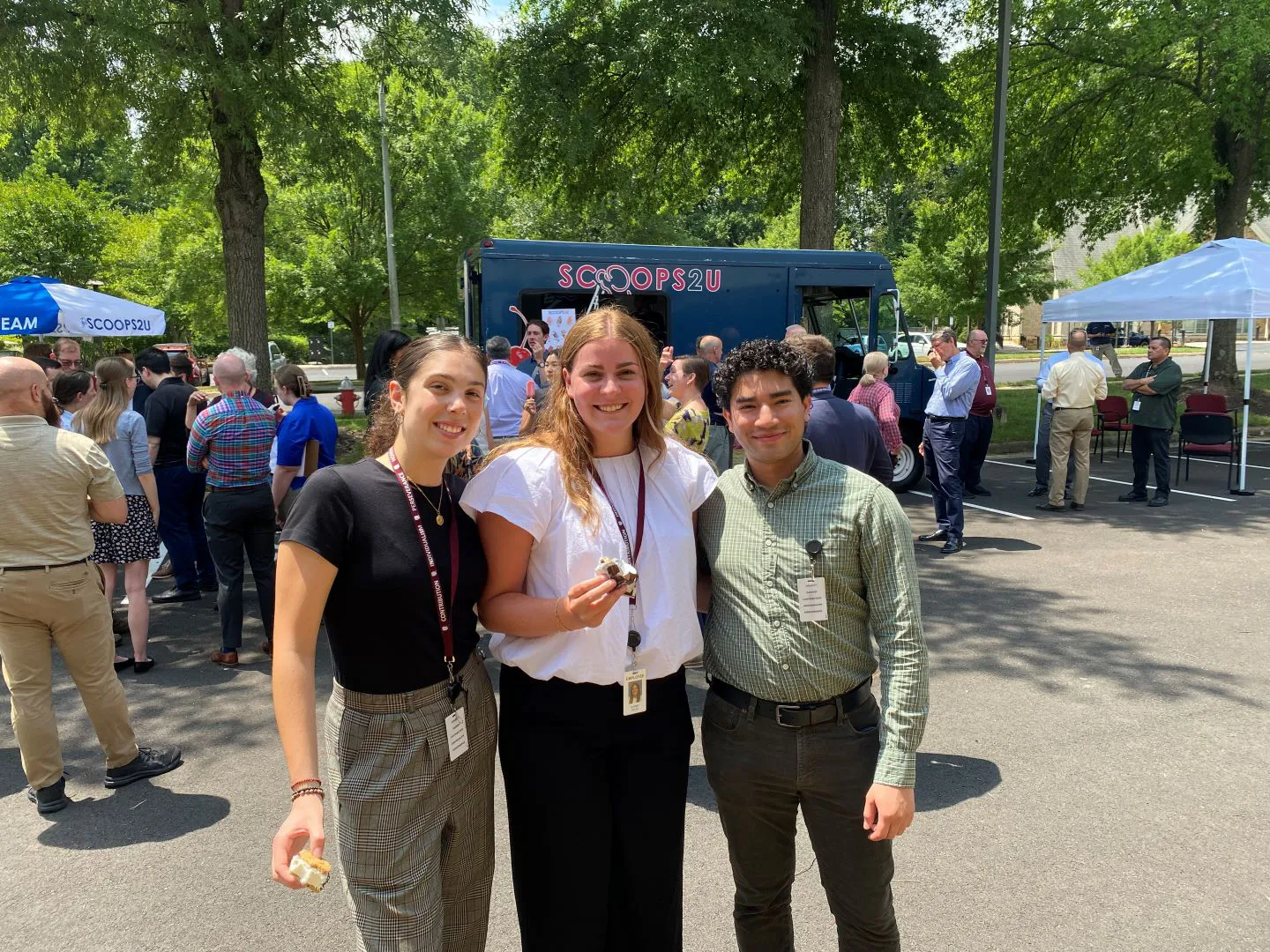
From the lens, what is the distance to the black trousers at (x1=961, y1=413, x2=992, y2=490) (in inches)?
409

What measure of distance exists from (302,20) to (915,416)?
27.4 ft

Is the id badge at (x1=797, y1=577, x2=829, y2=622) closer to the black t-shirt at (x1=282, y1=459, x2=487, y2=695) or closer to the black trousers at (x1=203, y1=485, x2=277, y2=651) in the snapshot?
the black t-shirt at (x1=282, y1=459, x2=487, y2=695)

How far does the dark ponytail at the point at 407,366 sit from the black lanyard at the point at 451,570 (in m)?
0.09

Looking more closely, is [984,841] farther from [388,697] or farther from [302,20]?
[302,20]

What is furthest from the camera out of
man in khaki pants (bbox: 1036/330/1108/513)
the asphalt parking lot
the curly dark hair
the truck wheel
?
the truck wheel

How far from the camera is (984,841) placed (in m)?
3.44

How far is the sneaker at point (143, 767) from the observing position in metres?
4.05

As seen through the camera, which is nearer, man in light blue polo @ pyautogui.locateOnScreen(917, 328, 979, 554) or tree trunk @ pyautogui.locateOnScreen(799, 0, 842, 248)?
man in light blue polo @ pyautogui.locateOnScreen(917, 328, 979, 554)

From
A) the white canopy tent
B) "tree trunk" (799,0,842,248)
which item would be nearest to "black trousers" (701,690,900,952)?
the white canopy tent

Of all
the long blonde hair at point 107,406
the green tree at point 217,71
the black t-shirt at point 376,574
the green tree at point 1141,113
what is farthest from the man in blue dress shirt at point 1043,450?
the black t-shirt at point 376,574

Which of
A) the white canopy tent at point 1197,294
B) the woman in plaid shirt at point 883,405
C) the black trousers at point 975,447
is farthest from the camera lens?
the black trousers at point 975,447

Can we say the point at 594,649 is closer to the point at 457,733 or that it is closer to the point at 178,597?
the point at 457,733

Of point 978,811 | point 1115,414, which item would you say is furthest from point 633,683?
point 1115,414

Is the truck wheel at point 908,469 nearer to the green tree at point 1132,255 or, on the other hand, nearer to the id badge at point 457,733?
the id badge at point 457,733
